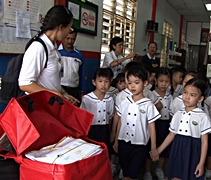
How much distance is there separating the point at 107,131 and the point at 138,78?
61cm

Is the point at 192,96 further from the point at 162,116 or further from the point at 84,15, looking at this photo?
the point at 84,15

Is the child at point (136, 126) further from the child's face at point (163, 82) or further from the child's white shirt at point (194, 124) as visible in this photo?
the child's face at point (163, 82)

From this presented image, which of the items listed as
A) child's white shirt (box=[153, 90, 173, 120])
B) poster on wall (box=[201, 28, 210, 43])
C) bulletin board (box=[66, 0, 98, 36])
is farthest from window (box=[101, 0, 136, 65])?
poster on wall (box=[201, 28, 210, 43])

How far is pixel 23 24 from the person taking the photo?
2.42m

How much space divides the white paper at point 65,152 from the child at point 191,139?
856mm

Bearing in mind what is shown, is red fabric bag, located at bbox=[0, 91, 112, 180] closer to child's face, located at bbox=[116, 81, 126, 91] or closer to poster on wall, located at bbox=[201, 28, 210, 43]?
child's face, located at bbox=[116, 81, 126, 91]

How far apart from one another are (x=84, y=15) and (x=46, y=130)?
278cm

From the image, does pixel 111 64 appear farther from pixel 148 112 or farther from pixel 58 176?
pixel 58 176

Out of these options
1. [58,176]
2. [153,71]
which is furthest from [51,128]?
[153,71]

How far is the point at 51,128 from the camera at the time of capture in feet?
4.13

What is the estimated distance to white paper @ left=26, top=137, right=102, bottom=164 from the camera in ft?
3.52

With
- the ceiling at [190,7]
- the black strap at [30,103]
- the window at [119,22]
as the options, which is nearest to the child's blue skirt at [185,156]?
the black strap at [30,103]

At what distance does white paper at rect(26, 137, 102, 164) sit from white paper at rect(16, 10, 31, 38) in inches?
58.3

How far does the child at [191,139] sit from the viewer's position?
181cm
